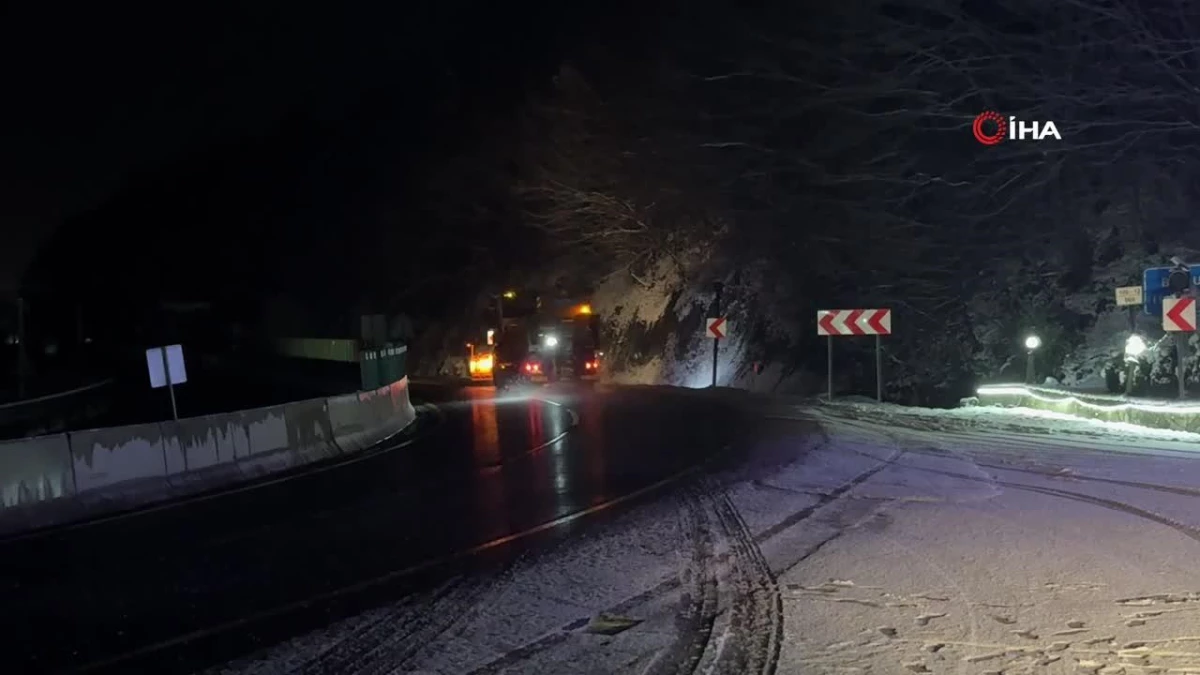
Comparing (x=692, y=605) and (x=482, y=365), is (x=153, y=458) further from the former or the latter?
(x=482, y=365)

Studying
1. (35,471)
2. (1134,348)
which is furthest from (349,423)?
(1134,348)

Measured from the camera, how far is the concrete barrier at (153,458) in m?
12.8

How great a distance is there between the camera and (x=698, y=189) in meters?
35.9

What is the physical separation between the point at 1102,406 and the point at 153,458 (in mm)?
16661

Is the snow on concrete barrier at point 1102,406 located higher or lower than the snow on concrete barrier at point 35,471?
lower

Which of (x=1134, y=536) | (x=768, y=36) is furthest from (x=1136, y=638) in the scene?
(x=768, y=36)

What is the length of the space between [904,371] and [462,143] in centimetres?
2649

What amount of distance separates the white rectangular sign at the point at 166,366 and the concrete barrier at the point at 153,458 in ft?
4.82

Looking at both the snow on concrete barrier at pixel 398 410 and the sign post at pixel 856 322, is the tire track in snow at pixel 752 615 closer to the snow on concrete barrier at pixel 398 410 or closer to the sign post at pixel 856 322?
the snow on concrete barrier at pixel 398 410

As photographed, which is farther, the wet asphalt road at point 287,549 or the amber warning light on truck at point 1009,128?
the amber warning light on truck at point 1009,128

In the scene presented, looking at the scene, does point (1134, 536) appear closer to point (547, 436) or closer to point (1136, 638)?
point (1136, 638)

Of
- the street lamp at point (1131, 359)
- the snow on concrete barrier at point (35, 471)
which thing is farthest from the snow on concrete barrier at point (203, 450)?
the street lamp at point (1131, 359)

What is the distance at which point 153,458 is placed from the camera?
14.6 m

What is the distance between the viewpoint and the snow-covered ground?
6199mm
